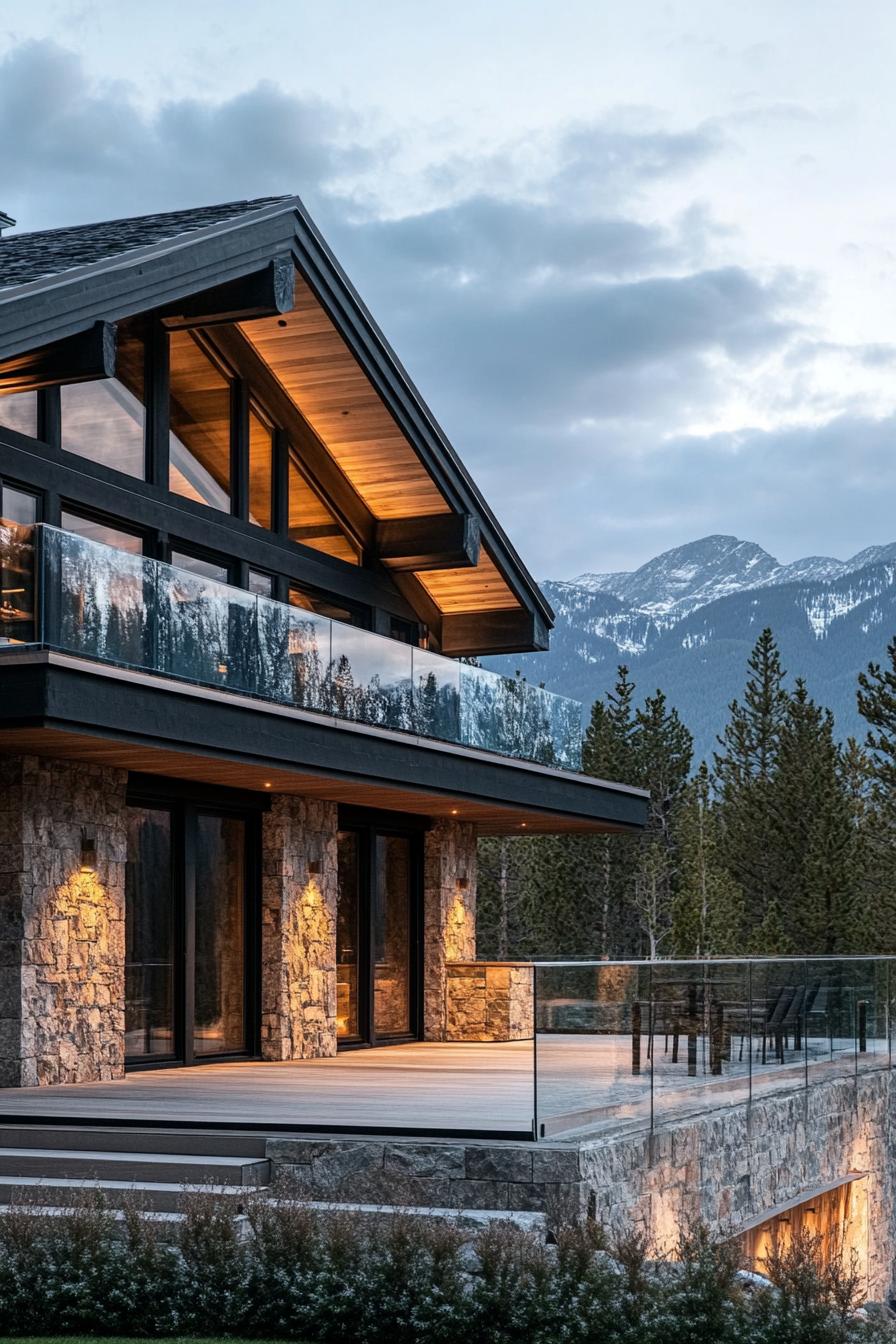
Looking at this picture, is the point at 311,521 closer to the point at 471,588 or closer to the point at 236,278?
the point at 471,588

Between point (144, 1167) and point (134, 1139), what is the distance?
48 cm

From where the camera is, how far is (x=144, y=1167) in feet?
31.4

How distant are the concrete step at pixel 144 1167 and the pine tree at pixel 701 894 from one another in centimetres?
2953

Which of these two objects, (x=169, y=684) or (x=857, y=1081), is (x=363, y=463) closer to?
(x=169, y=684)

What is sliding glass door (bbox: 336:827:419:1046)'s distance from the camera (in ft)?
59.1

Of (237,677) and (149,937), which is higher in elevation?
(237,677)

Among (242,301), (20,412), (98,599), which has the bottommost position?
(98,599)

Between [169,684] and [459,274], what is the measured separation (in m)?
93.7

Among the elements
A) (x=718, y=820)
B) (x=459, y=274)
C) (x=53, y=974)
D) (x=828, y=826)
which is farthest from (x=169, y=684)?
(x=459, y=274)

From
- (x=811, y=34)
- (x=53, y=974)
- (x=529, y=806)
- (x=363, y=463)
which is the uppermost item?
(x=811, y=34)

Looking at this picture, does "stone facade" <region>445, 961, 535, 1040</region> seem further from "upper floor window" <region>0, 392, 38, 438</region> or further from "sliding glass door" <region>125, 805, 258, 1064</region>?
"upper floor window" <region>0, 392, 38, 438</region>

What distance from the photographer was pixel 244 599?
13875 mm

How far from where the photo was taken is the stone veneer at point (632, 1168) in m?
9.22

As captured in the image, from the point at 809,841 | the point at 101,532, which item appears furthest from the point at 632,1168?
the point at 809,841
